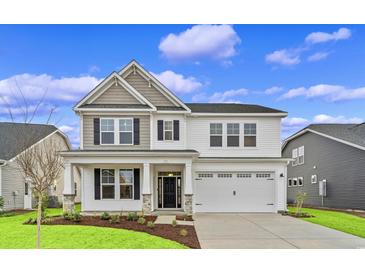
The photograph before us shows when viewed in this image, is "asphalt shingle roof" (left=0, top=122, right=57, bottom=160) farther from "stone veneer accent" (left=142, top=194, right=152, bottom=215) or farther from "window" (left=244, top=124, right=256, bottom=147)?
"window" (left=244, top=124, right=256, bottom=147)

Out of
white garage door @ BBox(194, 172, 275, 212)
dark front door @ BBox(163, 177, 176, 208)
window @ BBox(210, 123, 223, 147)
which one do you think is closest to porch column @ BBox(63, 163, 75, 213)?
dark front door @ BBox(163, 177, 176, 208)

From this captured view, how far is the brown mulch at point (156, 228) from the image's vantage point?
10422mm

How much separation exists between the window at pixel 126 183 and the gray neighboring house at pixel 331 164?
12.5 m

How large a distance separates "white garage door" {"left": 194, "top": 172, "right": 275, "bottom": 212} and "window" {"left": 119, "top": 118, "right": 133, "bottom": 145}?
398 cm

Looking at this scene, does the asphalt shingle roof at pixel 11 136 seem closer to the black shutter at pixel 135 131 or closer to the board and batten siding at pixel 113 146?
the board and batten siding at pixel 113 146

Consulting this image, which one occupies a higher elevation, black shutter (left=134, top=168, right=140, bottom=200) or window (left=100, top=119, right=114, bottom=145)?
window (left=100, top=119, right=114, bottom=145)

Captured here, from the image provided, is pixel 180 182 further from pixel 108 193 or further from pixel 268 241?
pixel 268 241

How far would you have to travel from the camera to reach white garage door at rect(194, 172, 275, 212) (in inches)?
741

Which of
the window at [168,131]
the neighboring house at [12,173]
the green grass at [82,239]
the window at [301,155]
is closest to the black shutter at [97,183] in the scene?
the neighboring house at [12,173]

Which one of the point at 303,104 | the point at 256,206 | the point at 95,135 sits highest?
the point at 303,104
